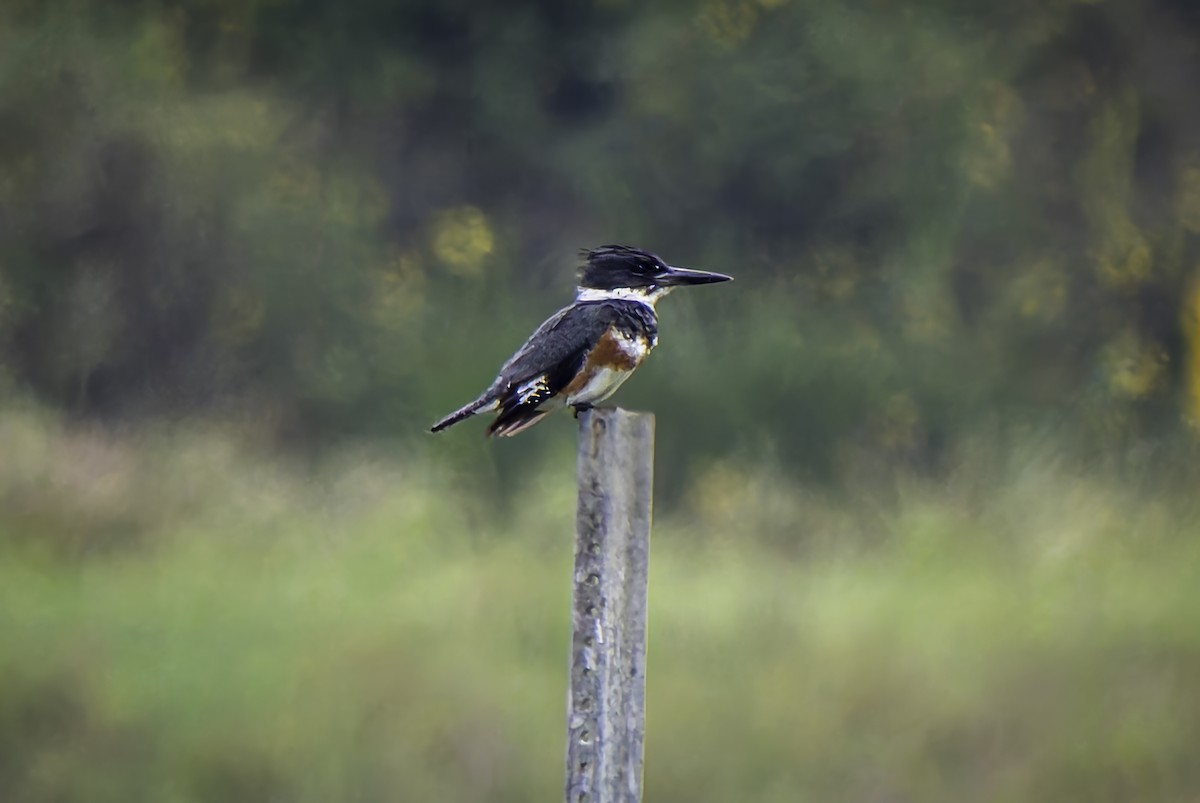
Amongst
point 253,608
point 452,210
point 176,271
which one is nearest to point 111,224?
point 176,271

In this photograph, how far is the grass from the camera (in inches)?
245

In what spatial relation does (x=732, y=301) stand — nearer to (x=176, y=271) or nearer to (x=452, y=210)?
(x=452, y=210)

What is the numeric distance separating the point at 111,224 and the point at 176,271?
1.97 ft

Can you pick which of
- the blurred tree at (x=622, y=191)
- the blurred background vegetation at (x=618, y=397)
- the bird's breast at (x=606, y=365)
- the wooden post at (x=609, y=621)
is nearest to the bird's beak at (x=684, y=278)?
→ the bird's breast at (x=606, y=365)

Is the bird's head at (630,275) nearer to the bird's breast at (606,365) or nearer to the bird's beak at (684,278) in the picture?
the bird's beak at (684,278)

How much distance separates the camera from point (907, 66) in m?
13.9

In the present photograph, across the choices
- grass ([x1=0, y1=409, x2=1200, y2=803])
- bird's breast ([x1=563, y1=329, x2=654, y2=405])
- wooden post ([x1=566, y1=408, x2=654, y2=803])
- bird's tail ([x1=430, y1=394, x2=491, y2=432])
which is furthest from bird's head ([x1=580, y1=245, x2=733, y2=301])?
wooden post ([x1=566, y1=408, x2=654, y2=803])

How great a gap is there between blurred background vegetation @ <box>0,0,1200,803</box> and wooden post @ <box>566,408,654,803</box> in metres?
2.87

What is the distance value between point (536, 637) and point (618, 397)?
4930mm

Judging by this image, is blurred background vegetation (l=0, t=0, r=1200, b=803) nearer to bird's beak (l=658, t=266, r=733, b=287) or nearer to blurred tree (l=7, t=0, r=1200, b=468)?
blurred tree (l=7, t=0, r=1200, b=468)

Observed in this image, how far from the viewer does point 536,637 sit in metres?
6.69

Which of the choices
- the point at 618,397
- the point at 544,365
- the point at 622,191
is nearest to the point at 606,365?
the point at 544,365

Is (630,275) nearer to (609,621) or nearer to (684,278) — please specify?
(684,278)

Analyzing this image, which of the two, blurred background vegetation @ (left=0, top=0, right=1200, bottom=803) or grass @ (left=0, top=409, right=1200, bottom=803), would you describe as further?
blurred background vegetation @ (left=0, top=0, right=1200, bottom=803)
